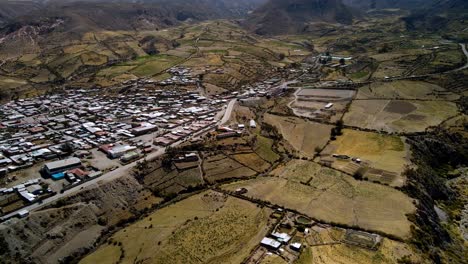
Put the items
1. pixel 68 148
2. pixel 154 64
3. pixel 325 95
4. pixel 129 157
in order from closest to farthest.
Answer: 1. pixel 129 157
2. pixel 68 148
3. pixel 325 95
4. pixel 154 64

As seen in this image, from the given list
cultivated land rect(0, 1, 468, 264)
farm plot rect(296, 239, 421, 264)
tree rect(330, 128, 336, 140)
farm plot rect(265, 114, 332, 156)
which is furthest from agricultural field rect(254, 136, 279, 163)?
farm plot rect(296, 239, 421, 264)

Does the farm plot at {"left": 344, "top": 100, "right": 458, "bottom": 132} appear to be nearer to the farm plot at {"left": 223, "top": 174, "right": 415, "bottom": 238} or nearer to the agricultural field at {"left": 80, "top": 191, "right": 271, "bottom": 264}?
the farm plot at {"left": 223, "top": 174, "right": 415, "bottom": 238}

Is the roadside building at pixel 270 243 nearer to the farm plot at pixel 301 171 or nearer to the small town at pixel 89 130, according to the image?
the farm plot at pixel 301 171

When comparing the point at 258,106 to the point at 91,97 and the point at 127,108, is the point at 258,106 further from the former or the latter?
the point at 91,97

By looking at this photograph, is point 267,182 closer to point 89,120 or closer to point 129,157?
point 129,157

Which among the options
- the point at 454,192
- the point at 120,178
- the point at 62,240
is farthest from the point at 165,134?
the point at 454,192

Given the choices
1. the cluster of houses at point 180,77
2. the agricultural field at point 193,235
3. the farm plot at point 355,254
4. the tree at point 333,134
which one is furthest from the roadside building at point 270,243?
the cluster of houses at point 180,77

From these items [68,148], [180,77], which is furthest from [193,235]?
[180,77]
